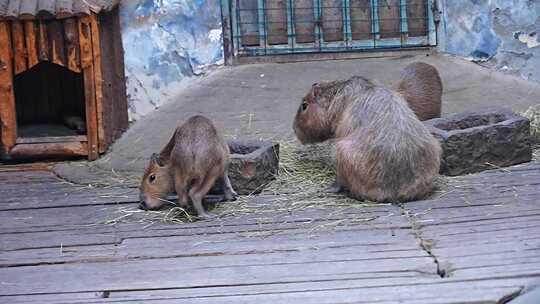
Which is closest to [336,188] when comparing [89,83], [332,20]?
[89,83]

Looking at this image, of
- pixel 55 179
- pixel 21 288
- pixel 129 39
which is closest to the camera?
pixel 21 288

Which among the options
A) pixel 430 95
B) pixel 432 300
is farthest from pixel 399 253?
pixel 430 95

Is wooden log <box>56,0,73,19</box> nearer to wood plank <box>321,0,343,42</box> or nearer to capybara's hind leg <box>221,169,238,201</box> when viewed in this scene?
capybara's hind leg <box>221,169,238,201</box>

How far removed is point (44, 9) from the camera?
795 cm

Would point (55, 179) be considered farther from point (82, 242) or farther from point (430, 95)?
point (430, 95)

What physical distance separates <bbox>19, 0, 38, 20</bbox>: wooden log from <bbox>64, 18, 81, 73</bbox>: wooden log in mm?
276

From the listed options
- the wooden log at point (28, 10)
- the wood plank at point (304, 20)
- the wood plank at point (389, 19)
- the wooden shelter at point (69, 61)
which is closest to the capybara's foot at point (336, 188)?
the wooden shelter at point (69, 61)

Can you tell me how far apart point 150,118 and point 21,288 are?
3.95 meters

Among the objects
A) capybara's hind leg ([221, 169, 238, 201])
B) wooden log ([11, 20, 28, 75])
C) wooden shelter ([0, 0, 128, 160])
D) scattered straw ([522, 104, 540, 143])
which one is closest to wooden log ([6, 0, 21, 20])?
wooden shelter ([0, 0, 128, 160])

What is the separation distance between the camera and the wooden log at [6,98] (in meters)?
8.08

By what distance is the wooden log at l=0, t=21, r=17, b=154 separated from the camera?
8078 mm

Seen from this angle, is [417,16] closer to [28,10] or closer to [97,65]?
[97,65]

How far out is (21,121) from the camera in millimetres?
9336

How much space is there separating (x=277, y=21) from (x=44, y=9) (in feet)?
8.03
